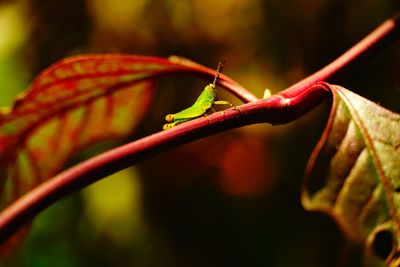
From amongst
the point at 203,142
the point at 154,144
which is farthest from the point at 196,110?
the point at 203,142

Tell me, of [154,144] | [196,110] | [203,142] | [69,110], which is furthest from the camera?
[203,142]

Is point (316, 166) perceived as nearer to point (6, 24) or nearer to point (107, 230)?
point (107, 230)

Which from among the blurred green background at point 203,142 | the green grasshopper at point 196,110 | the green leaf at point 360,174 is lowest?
the green leaf at point 360,174

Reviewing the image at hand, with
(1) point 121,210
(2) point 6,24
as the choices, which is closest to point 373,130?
(1) point 121,210

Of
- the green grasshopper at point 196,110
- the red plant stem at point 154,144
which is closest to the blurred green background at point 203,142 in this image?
the green grasshopper at point 196,110

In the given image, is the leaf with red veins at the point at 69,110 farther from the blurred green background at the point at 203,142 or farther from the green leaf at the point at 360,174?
the blurred green background at the point at 203,142

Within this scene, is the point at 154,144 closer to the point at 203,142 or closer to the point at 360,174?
the point at 360,174
